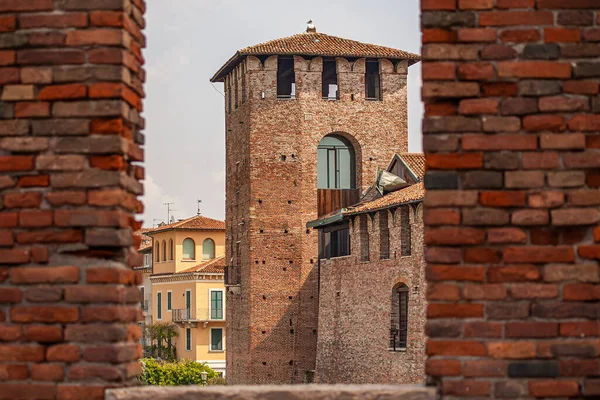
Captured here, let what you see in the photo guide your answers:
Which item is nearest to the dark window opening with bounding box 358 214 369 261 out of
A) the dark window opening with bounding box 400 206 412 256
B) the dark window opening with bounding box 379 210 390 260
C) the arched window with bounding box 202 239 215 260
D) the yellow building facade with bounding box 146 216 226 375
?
the dark window opening with bounding box 379 210 390 260

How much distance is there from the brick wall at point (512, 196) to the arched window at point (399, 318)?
84.5ft

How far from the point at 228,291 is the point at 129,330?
1545 inches

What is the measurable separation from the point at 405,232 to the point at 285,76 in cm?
1435

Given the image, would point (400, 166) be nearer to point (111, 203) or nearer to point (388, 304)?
point (388, 304)

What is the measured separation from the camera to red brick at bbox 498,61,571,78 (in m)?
4.24

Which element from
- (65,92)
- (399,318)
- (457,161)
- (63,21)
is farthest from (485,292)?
(399,318)

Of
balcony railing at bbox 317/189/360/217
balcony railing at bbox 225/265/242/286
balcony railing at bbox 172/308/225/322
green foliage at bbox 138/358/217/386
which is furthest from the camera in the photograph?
balcony railing at bbox 172/308/225/322

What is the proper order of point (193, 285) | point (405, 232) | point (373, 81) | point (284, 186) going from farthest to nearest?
point (193, 285)
point (373, 81)
point (284, 186)
point (405, 232)

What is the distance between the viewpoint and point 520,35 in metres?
4.27

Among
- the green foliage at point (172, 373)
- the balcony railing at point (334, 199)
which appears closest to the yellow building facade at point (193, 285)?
the green foliage at point (172, 373)

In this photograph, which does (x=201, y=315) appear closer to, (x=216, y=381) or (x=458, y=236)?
(x=216, y=381)

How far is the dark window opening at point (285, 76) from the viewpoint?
138 ft

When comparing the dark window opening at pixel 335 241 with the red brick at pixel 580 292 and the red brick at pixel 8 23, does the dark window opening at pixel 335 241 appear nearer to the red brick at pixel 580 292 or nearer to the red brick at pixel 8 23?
the red brick at pixel 8 23

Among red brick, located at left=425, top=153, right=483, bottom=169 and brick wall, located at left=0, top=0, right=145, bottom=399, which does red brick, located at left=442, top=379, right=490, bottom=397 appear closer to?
red brick, located at left=425, top=153, right=483, bottom=169
